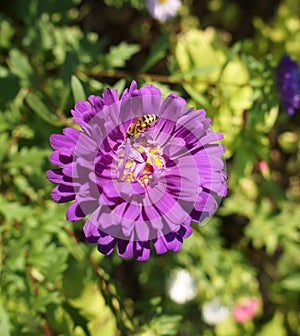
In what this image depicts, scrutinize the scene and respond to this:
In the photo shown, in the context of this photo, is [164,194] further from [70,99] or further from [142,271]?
[142,271]

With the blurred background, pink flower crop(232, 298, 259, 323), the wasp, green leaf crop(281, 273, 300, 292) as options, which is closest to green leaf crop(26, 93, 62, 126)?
the blurred background

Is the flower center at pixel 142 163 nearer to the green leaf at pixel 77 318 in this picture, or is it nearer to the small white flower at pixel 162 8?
the green leaf at pixel 77 318

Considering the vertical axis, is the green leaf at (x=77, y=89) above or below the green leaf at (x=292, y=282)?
above

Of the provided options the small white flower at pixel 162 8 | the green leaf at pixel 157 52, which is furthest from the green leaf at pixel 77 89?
the small white flower at pixel 162 8

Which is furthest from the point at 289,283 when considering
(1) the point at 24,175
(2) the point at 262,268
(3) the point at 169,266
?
(1) the point at 24,175

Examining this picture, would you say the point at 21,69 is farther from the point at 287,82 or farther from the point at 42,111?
the point at 287,82

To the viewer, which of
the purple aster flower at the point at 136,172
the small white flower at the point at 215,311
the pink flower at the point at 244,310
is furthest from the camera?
the pink flower at the point at 244,310

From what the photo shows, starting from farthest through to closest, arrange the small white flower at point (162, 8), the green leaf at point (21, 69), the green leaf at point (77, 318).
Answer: the small white flower at point (162, 8), the green leaf at point (21, 69), the green leaf at point (77, 318)
